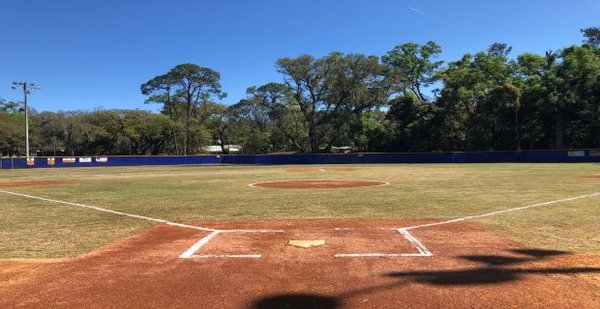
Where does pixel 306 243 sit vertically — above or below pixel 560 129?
below

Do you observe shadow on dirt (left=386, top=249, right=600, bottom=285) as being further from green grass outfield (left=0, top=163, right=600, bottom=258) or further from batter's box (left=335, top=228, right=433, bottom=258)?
green grass outfield (left=0, top=163, right=600, bottom=258)

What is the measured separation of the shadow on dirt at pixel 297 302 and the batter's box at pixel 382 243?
6.93 feet

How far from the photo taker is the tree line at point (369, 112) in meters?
60.2

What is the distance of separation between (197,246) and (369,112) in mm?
69149

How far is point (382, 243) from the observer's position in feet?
28.6

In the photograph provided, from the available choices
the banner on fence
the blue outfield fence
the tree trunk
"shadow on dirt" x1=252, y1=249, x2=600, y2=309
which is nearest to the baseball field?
"shadow on dirt" x1=252, y1=249, x2=600, y2=309

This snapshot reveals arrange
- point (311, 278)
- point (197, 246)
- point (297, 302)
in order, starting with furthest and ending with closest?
1. point (197, 246)
2. point (311, 278)
3. point (297, 302)

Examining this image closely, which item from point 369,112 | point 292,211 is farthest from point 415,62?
point 292,211

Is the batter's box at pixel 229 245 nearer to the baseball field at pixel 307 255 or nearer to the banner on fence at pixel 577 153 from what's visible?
the baseball field at pixel 307 255

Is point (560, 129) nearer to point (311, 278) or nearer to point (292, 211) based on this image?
point (292, 211)

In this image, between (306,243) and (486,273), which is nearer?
(486,273)

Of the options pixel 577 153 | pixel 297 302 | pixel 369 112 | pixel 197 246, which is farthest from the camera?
pixel 369 112

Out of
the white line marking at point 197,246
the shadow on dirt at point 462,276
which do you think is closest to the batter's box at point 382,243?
the shadow on dirt at point 462,276

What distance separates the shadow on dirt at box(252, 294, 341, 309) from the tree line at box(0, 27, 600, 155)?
199ft
